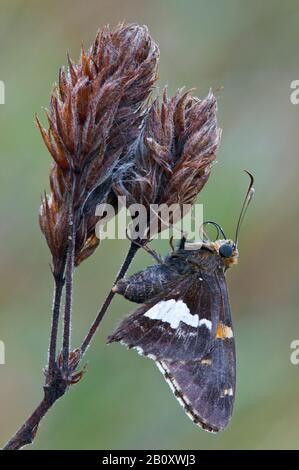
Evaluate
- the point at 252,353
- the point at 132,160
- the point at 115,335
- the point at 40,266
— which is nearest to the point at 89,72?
the point at 132,160

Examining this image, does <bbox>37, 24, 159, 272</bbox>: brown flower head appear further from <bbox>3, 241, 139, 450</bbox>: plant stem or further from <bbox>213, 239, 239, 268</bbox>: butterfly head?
<bbox>213, 239, 239, 268</bbox>: butterfly head

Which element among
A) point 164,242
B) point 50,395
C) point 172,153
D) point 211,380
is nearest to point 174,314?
point 211,380

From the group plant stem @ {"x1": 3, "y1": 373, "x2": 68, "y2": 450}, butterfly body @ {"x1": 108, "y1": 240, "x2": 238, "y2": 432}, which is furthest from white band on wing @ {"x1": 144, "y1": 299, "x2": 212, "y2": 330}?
plant stem @ {"x1": 3, "y1": 373, "x2": 68, "y2": 450}

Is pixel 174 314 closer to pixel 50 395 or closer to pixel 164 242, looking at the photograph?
pixel 50 395

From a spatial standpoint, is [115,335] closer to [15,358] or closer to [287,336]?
[15,358]

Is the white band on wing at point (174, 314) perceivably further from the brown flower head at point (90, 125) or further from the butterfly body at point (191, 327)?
the brown flower head at point (90, 125)

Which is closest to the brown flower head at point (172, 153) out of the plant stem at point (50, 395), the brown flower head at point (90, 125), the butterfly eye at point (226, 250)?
the brown flower head at point (90, 125)
